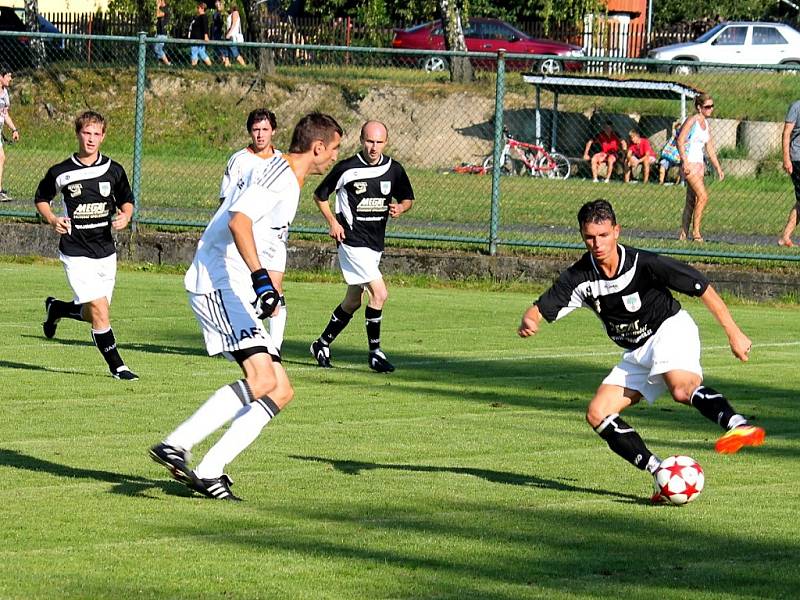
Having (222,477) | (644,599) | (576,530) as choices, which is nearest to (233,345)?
(222,477)

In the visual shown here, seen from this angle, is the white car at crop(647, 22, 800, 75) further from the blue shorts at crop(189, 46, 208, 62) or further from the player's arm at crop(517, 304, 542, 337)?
the player's arm at crop(517, 304, 542, 337)

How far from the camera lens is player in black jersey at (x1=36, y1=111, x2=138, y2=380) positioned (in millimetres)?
11781

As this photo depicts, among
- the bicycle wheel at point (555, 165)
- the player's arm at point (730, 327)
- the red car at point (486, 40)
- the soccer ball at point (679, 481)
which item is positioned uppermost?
the player's arm at point (730, 327)

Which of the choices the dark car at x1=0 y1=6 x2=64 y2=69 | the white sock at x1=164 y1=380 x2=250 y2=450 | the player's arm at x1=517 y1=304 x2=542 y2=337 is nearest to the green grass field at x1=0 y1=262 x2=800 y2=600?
the white sock at x1=164 y1=380 x2=250 y2=450

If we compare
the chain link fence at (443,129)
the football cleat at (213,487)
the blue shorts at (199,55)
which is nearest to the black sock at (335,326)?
the football cleat at (213,487)

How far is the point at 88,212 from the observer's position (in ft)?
39.1

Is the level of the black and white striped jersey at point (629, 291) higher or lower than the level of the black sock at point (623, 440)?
higher

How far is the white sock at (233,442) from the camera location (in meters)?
7.37

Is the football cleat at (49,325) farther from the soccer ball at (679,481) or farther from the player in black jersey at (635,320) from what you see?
the soccer ball at (679,481)

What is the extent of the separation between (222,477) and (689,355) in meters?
2.43

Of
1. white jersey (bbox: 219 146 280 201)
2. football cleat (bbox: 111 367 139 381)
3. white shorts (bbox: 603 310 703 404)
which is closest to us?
white shorts (bbox: 603 310 703 404)

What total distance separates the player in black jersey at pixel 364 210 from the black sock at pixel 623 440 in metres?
4.94

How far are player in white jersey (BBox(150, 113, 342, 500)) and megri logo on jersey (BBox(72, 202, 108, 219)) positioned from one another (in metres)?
4.34

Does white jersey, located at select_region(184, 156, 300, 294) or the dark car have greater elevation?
white jersey, located at select_region(184, 156, 300, 294)
